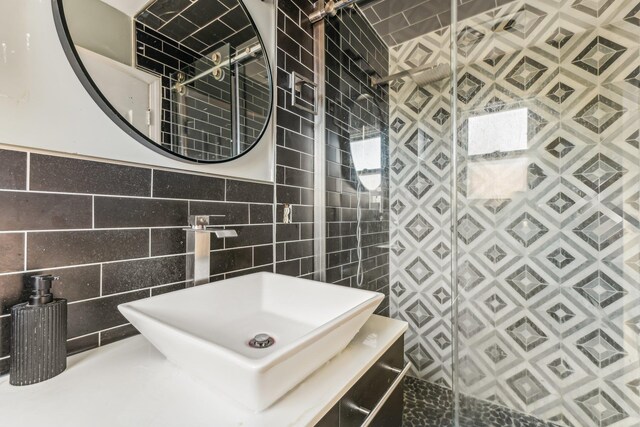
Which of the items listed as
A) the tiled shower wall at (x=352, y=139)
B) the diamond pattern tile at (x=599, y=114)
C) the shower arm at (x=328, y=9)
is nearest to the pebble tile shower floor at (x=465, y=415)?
the tiled shower wall at (x=352, y=139)

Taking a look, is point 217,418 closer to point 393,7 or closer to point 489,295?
point 489,295

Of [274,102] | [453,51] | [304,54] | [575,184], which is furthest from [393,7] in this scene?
[575,184]

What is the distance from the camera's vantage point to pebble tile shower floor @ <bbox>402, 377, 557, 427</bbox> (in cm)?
147

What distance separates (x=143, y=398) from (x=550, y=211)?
1.87 metres

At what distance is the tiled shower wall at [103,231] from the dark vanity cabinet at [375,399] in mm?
576

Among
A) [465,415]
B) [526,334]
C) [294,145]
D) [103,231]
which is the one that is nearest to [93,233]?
[103,231]

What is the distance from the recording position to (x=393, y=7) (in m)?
1.63

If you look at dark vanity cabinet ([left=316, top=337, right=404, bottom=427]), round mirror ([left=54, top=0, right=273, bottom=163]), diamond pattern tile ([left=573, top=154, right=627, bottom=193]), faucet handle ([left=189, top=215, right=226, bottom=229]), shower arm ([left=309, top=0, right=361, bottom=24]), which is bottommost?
dark vanity cabinet ([left=316, top=337, right=404, bottom=427])

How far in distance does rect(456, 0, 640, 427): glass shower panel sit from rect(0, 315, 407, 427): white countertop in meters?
1.36

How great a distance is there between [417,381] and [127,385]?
6.33 ft

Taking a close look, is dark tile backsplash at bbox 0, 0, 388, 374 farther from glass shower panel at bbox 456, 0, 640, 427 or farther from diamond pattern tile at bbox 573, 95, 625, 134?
diamond pattern tile at bbox 573, 95, 625, 134

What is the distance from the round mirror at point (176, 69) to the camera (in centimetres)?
66

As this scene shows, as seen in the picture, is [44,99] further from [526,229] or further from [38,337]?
[526,229]

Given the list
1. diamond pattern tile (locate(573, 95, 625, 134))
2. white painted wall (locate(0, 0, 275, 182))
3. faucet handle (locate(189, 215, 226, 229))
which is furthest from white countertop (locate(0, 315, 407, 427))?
diamond pattern tile (locate(573, 95, 625, 134))
